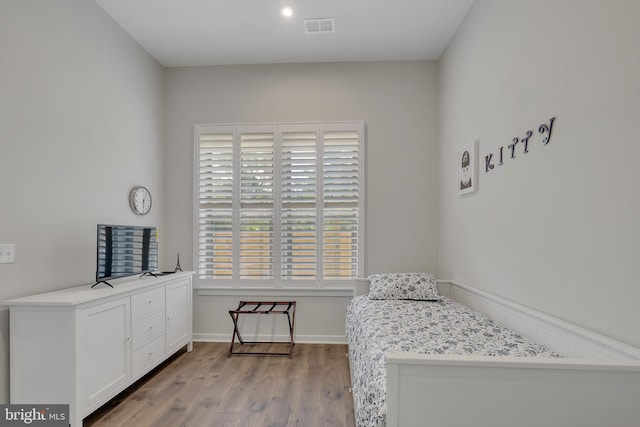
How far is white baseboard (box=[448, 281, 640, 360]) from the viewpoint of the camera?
4.45 ft

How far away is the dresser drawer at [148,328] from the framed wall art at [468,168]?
2783mm

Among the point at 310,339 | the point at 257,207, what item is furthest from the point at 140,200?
the point at 310,339

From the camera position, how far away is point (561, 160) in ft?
5.60

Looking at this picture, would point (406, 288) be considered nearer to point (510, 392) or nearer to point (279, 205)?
point (279, 205)

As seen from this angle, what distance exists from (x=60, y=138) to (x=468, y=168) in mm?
3076

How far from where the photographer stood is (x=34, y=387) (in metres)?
2.05

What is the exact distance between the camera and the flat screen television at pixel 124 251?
251cm

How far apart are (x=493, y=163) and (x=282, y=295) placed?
8.07 ft

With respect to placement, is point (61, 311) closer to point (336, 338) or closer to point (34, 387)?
point (34, 387)

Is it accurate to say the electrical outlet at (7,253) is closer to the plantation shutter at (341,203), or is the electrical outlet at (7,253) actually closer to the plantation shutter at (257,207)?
the plantation shutter at (257,207)

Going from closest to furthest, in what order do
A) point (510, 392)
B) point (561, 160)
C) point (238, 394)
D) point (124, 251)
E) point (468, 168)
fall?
1. point (510, 392)
2. point (561, 160)
3. point (238, 394)
4. point (124, 251)
5. point (468, 168)

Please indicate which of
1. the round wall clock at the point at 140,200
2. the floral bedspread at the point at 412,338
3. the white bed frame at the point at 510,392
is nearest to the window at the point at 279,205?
the round wall clock at the point at 140,200

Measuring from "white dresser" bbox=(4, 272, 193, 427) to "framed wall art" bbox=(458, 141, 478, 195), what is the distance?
2699mm

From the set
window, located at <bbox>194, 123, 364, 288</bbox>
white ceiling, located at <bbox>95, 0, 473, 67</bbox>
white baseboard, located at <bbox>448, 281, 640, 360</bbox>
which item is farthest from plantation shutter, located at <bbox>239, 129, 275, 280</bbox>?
white baseboard, located at <bbox>448, 281, 640, 360</bbox>
